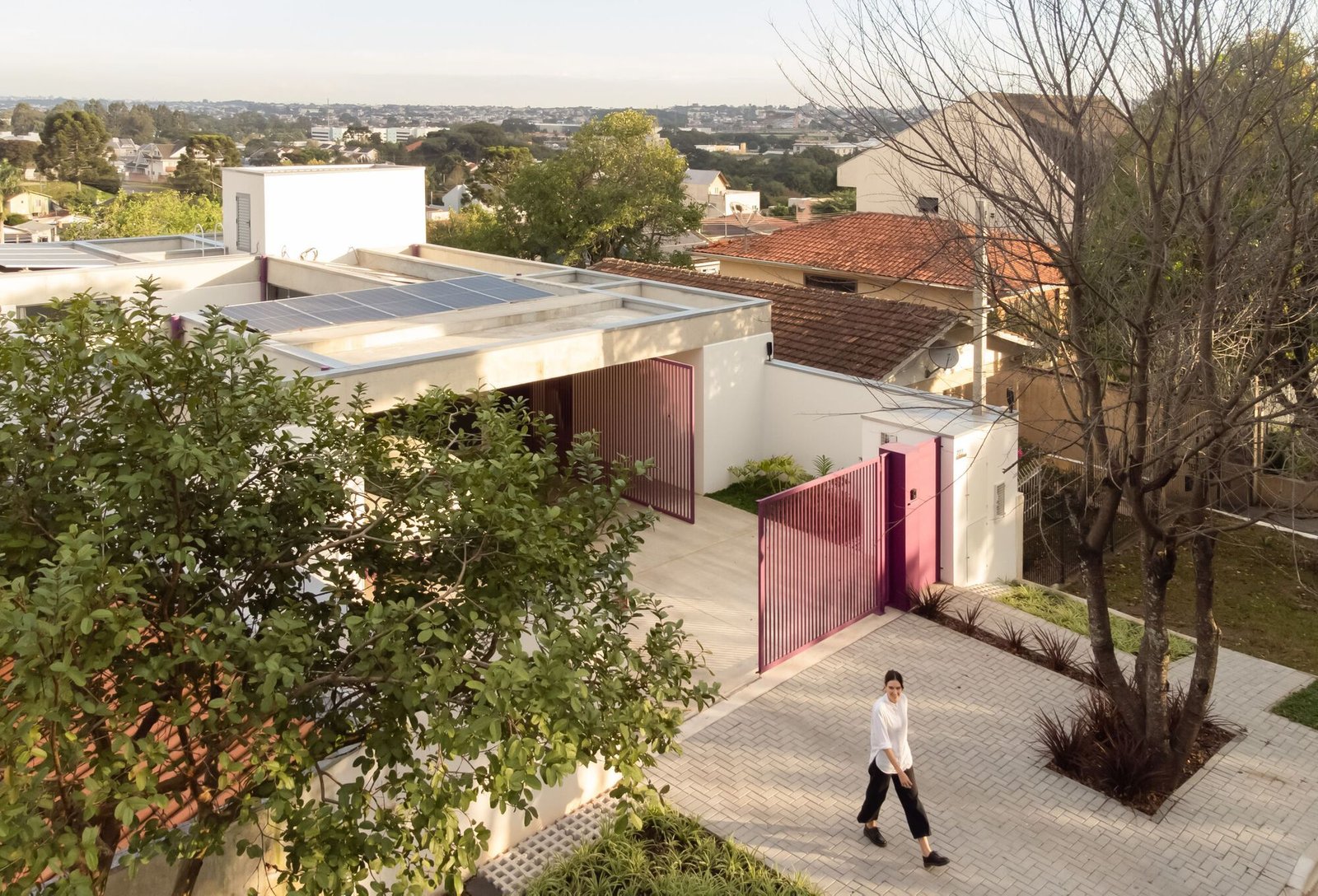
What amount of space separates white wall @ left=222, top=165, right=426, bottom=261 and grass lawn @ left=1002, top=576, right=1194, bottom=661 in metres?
17.9

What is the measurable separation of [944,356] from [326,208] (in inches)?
585

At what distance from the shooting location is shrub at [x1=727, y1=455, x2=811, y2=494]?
1770 cm

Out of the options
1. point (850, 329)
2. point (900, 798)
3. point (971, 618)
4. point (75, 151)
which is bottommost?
point (900, 798)

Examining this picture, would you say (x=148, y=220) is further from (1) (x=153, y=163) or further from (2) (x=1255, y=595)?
(1) (x=153, y=163)

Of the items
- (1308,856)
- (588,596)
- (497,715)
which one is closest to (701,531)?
(1308,856)

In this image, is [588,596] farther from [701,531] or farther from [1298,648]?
[1298,648]

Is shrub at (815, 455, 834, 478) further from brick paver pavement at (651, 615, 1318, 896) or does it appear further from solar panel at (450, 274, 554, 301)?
solar panel at (450, 274, 554, 301)

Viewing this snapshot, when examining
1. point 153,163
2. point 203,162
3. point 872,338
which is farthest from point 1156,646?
point 153,163

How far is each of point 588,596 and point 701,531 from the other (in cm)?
993

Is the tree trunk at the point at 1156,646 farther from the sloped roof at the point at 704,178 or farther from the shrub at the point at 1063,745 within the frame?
the sloped roof at the point at 704,178

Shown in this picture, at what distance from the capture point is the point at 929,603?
13.3 meters

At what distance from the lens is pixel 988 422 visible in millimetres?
14352

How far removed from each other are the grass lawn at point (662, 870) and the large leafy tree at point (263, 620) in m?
2.46

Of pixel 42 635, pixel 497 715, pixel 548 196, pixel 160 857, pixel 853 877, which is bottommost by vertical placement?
pixel 853 877
